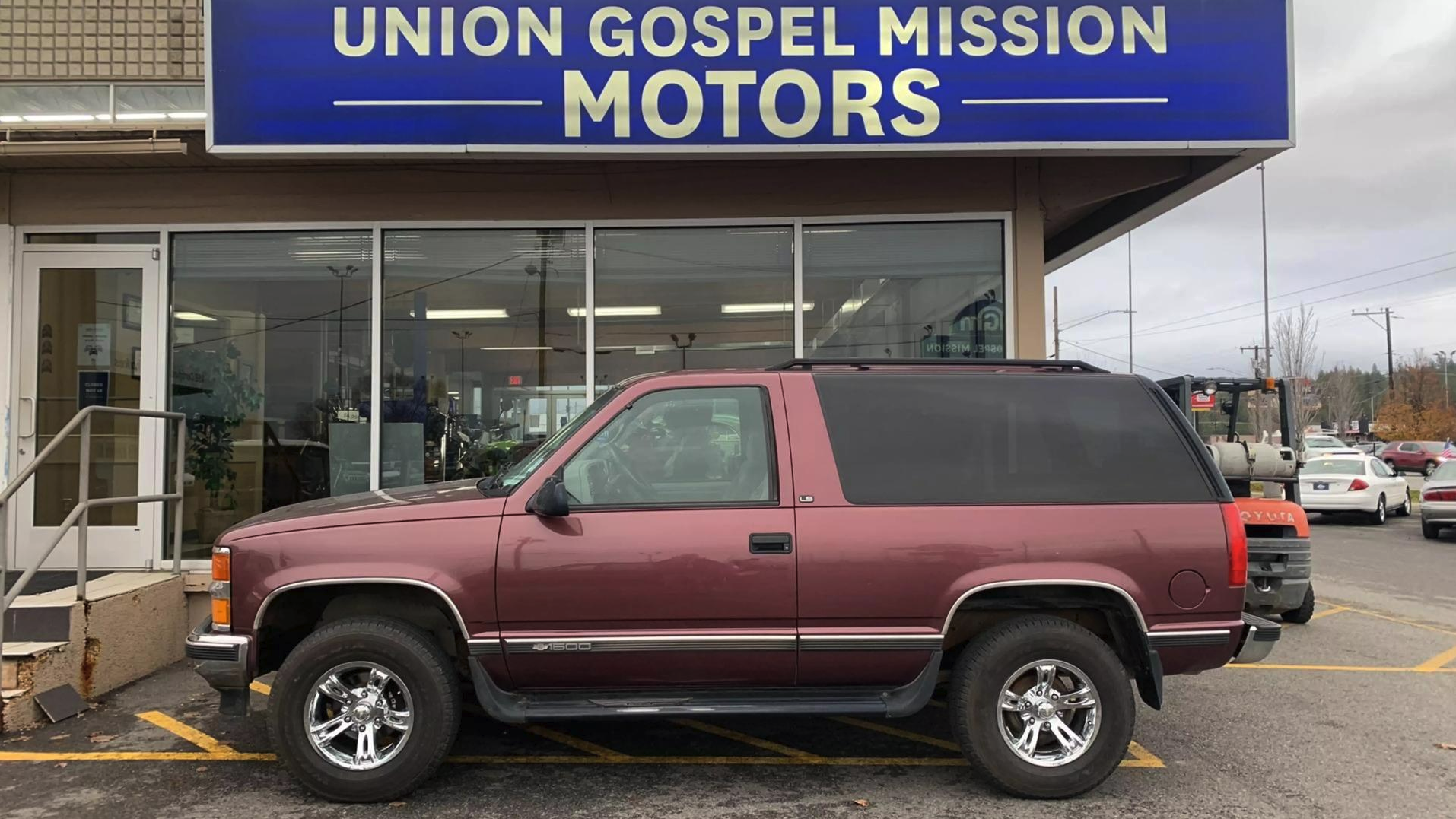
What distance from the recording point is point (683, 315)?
8.11 meters

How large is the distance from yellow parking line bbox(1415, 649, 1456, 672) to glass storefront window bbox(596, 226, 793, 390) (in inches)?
211

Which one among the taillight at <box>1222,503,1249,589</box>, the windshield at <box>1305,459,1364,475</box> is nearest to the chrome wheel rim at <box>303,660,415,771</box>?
the taillight at <box>1222,503,1249,589</box>

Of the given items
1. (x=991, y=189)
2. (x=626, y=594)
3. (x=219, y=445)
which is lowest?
(x=626, y=594)

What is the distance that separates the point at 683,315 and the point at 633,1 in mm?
2638

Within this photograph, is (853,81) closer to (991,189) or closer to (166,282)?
(991,189)

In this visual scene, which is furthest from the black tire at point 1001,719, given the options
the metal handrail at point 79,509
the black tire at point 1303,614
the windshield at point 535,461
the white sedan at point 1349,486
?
the white sedan at point 1349,486

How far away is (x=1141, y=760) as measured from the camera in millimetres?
4703

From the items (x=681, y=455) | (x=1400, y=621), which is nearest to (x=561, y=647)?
(x=681, y=455)

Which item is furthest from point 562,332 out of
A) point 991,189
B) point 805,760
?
point 805,760

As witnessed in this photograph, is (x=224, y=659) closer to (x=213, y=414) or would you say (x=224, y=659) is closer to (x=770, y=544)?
(x=770, y=544)

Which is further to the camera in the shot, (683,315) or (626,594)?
(683,315)

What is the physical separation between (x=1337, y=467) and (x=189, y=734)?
19921 millimetres

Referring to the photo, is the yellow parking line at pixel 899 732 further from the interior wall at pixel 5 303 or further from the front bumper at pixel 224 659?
the interior wall at pixel 5 303

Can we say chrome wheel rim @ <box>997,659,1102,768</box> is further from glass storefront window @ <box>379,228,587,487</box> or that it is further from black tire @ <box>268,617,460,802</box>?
glass storefront window @ <box>379,228,587,487</box>
